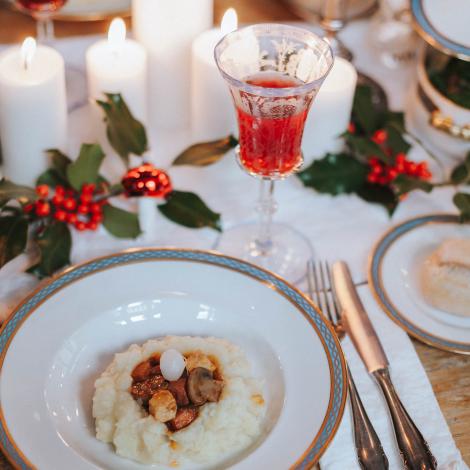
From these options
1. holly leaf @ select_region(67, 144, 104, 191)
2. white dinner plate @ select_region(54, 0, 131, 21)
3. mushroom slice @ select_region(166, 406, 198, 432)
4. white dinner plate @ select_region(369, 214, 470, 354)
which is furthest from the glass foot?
white dinner plate @ select_region(54, 0, 131, 21)

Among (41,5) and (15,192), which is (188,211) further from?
(41,5)

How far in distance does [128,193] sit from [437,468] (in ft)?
1.84

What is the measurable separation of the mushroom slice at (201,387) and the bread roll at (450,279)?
352mm

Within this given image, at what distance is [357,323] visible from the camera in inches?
38.8

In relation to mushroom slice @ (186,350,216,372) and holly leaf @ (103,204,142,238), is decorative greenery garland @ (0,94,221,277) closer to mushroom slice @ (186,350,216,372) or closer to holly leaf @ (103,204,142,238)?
holly leaf @ (103,204,142,238)

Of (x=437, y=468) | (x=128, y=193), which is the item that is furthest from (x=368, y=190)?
(x=437, y=468)

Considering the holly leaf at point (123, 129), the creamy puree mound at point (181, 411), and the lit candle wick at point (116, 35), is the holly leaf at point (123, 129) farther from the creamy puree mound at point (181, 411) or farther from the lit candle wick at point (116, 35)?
the creamy puree mound at point (181, 411)

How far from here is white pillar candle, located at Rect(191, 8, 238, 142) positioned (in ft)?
3.93

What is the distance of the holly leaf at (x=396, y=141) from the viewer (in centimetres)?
126

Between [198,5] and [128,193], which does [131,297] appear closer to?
[128,193]

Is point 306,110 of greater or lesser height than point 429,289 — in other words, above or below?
above

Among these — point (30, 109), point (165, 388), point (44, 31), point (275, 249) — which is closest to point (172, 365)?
point (165, 388)

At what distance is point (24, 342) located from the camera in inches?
35.1

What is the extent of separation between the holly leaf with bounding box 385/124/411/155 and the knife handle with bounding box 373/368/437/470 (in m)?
0.46
